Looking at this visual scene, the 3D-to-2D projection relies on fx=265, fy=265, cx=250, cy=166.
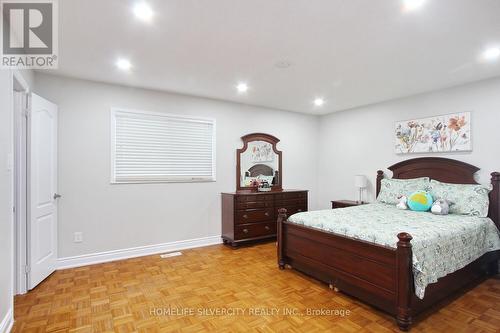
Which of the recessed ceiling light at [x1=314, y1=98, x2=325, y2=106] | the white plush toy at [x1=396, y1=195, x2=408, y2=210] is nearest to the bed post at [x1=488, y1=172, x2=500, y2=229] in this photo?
the white plush toy at [x1=396, y1=195, x2=408, y2=210]

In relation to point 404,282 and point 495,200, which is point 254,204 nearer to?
point 404,282

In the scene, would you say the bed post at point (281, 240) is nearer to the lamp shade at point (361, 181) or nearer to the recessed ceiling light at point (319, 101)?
the lamp shade at point (361, 181)

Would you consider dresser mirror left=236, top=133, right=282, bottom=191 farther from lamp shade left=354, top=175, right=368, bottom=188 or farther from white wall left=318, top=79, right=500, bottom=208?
lamp shade left=354, top=175, right=368, bottom=188

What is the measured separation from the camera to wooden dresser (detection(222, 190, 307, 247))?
14.1 feet

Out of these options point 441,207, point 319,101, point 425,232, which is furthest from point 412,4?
point 319,101

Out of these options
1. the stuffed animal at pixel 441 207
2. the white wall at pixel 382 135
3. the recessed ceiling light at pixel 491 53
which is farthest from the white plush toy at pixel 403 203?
the recessed ceiling light at pixel 491 53

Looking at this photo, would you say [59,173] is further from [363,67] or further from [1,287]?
[363,67]

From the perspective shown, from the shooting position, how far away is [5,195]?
205 cm

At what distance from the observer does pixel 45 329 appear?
2.12 metres

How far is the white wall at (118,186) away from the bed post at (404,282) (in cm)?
302

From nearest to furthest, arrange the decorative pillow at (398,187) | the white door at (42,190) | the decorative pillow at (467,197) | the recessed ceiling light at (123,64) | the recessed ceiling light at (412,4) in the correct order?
the recessed ceiling light at (412,4) < the white door at (42,190) < the recessed ceiling light at (123,64) < the decorative pillow at (467,197) < the decorative pillow at (398,187)

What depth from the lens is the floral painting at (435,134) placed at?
3727 mm

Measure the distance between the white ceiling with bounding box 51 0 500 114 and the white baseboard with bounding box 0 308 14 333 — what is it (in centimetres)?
239

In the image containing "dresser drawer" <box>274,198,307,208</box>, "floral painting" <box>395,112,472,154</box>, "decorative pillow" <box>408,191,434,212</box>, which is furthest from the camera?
"dresser drawer" <box>274,198,307,208</box>
